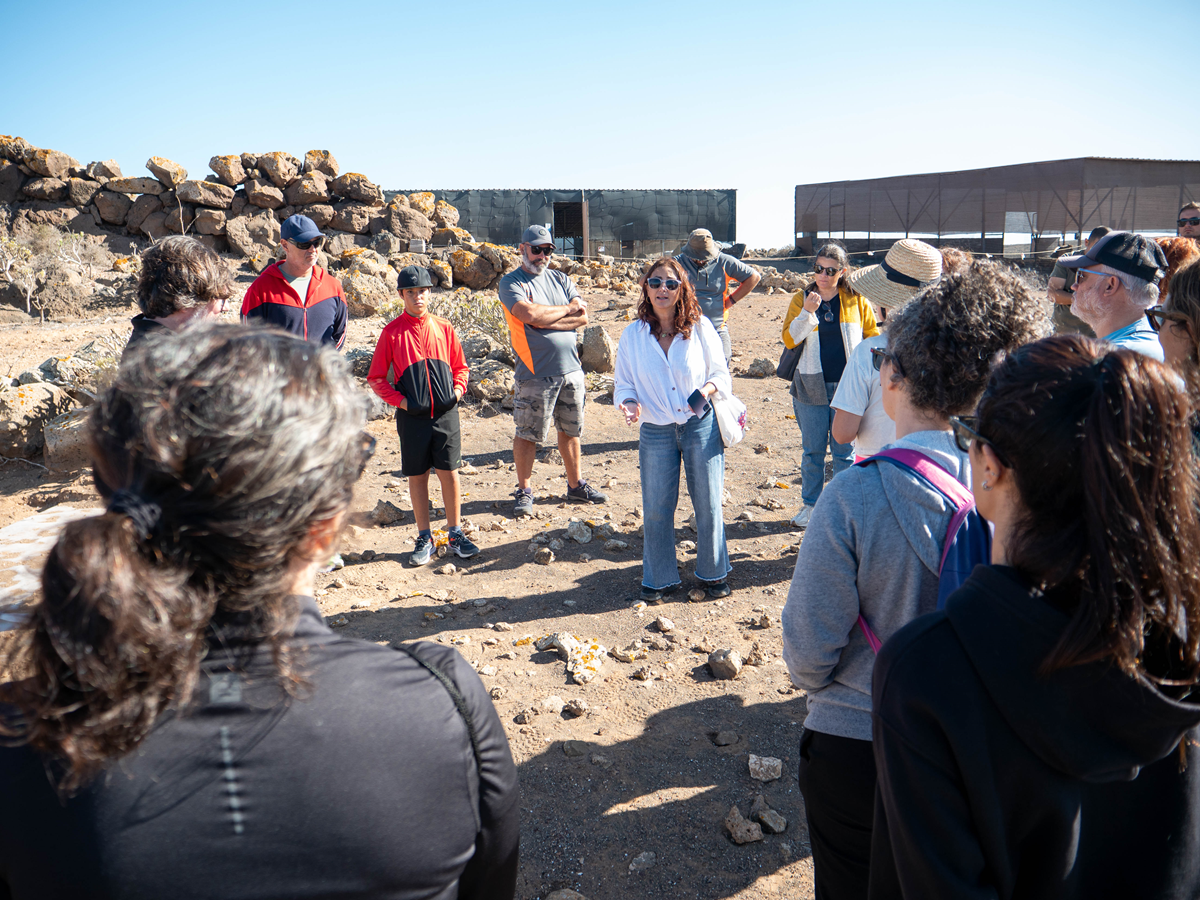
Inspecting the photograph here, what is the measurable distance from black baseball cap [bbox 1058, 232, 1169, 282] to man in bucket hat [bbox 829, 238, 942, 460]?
1.87ft

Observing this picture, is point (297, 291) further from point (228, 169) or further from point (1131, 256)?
point (228, 169)

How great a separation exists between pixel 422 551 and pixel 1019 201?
63.9 ft

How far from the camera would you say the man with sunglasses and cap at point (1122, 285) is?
2.79 meters

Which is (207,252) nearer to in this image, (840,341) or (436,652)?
(436,652)

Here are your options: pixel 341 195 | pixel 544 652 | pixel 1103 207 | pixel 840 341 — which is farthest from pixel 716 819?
pixel 1103 207

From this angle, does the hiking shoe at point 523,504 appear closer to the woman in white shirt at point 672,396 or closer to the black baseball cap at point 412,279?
the woman in white shirt at point 672,396

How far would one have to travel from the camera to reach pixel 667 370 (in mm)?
3990

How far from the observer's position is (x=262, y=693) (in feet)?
2.90

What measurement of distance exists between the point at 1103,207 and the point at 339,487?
2129 cm

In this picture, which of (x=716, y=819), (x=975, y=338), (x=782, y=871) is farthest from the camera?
(x=716, y=819)

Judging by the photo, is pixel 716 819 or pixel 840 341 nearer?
pixel 716 819

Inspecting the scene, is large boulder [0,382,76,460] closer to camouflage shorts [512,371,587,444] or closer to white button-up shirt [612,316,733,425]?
camouflage shorts [512,371,587,444]

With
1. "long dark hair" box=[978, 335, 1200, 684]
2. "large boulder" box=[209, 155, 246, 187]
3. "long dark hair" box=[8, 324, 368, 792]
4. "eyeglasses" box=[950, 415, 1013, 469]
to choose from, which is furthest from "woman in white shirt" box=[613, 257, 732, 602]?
"large boulder" box=[209, 155, 246, 187]

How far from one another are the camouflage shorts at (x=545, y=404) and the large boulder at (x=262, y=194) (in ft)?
43.9
